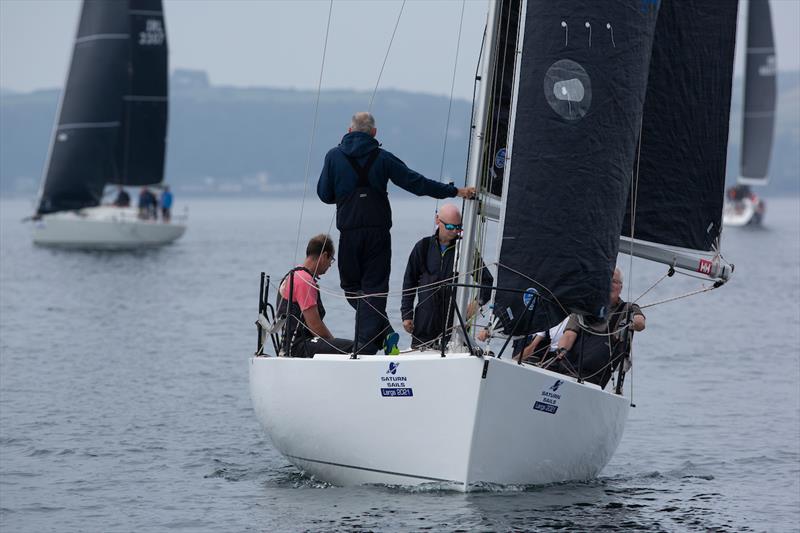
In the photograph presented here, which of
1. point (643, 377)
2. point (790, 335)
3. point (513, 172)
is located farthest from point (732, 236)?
point (513, 172)

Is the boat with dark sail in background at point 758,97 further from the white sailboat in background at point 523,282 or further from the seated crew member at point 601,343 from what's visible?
the white sailboat in background at point 523,282

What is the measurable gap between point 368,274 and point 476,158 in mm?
1332

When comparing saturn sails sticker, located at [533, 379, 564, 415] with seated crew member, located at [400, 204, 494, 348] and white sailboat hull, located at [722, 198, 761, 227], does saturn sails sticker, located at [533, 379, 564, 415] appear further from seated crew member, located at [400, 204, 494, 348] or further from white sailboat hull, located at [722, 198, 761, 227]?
white sailboat hull, located at [722, 198, 761, 227]

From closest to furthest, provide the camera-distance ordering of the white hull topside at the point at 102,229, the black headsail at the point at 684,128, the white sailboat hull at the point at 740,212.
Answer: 1. the black headsail at the point at 684,128
2. the white hull topside at the point at 102,229
3. the white sailboat hull at the point at 740,212

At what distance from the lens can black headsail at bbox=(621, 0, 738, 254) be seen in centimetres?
1246

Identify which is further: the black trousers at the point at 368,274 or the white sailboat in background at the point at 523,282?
the black trousers at the point at 368,274

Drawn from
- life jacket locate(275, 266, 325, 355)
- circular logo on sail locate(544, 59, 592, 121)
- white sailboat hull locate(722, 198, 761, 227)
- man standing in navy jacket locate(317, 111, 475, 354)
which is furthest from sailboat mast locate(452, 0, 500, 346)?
white sailboat hull locate(722, 198, 761, 227)

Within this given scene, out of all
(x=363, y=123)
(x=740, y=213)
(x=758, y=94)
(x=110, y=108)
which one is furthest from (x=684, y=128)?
(x=740, y=213)

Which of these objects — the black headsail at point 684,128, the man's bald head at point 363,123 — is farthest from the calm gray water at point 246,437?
the man's bald head at point 363,123

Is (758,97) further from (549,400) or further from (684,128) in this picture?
(549,400)

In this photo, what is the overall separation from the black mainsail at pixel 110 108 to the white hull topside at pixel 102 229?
72 centimetres

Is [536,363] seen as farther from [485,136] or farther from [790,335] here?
[790,335]

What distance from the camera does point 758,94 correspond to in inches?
2805

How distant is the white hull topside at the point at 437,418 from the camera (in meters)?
9.98
